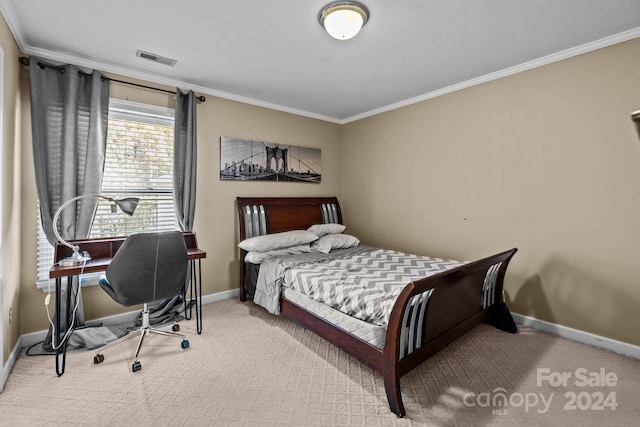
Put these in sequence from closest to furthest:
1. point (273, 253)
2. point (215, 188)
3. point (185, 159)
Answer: point (185, 159) < point (273, 253) < point (215, 188)

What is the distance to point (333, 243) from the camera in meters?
3.72

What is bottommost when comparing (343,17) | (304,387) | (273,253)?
(304,387)

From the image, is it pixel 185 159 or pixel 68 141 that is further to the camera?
pixel 185 159

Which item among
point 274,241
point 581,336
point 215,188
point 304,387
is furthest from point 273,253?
point 581,336

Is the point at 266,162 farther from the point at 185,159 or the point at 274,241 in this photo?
the point at 274,241

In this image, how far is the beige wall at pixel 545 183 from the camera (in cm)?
244

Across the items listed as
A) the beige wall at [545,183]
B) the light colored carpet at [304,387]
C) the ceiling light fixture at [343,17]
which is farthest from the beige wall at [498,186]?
the ceiling light fixture at [343,17]

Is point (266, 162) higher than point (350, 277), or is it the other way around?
point (266, 162)

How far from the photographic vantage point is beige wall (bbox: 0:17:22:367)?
2.09m

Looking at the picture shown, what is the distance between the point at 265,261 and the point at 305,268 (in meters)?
0.61

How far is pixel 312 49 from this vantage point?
8.59 ft

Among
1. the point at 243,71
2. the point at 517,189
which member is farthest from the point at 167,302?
the point at 517,189

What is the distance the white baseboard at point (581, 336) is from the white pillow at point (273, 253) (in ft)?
7.80

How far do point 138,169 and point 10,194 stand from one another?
1.03 m
